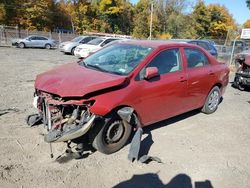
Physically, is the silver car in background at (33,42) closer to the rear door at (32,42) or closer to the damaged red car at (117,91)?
the rear door at (32,42)

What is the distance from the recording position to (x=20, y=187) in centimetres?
354

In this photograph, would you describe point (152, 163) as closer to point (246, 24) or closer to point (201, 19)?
point (201, 19)

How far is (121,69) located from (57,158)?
1.79 metres

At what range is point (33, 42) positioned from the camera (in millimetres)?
28047

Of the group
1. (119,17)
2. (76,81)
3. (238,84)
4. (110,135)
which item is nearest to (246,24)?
(119,17)

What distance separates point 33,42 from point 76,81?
84.3 ft

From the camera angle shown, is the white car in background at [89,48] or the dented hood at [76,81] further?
the white car in background at [89,48]

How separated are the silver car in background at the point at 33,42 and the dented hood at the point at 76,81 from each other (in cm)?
2477

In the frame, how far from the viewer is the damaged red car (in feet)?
13.5

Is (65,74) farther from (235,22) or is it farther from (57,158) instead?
(235,22)

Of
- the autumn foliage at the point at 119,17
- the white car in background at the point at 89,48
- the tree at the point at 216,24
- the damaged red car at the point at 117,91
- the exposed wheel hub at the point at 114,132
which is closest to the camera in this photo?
the damaged red car at the point at 117,91

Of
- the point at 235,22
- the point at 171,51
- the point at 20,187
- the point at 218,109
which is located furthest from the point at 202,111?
the point at 235,22

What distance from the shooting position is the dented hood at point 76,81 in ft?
13.3

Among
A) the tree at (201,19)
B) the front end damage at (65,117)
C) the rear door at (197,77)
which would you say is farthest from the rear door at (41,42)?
the tree at (201,19)
